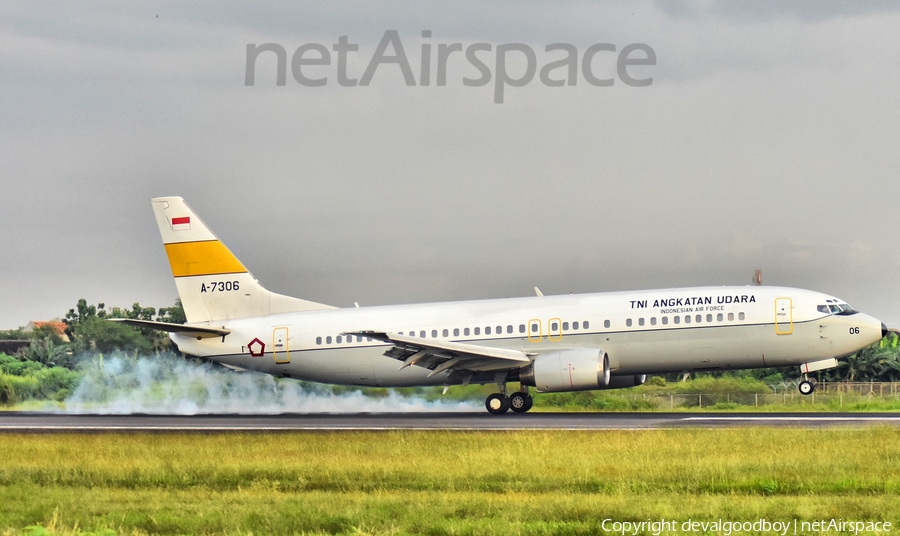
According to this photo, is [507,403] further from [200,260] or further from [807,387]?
[200,260]

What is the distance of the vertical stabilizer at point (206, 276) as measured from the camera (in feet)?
139

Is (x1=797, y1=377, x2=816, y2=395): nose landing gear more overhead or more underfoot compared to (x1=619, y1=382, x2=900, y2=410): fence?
more overhead

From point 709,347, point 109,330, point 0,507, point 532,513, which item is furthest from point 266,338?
point 532,513

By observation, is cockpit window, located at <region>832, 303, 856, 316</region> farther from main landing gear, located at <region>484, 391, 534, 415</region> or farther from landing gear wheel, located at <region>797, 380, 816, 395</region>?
main landing gear, located at <region>484, 391, 534, 415</region>

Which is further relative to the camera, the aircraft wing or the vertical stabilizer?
the vertical stabilizer

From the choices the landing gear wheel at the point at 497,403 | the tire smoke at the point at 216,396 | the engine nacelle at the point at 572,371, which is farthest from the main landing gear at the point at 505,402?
the tire smoke at the point at 216,396

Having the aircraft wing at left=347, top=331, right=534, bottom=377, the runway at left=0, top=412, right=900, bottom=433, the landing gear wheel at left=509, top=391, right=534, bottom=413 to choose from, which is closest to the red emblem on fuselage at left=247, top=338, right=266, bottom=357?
the runway at left=0, top=412, right=900, bottom=433

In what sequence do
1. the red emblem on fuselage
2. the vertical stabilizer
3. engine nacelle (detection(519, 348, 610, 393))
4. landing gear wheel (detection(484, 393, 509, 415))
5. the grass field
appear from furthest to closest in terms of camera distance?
the vertical stabilizer, the red emblem on fuselage, landing gear wheel (detection(484, 393, 509, 415)), engine nacelle (detection(519, 348, 610, 393)), the grass field

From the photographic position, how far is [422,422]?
114ft

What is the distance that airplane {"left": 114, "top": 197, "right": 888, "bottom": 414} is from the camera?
3569 cm

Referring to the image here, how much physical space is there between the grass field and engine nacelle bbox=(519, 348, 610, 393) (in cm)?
788

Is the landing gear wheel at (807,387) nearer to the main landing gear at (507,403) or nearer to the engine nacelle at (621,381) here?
the engine nacelle at (621,381)

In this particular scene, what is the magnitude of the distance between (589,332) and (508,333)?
294cm

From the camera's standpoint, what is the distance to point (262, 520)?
1498 centimetres
